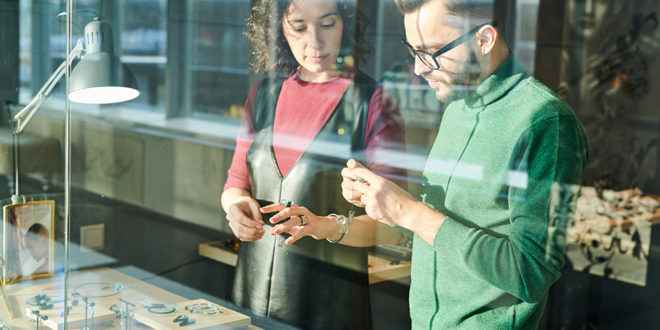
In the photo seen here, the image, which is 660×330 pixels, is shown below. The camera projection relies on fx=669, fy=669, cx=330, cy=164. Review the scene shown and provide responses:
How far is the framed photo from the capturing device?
2037mm

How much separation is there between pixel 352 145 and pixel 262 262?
1.12 ft

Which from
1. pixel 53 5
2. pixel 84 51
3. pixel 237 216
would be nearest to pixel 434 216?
pixel 237 216

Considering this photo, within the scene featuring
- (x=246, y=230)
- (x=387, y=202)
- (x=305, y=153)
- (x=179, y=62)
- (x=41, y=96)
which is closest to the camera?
(x=387, y=202)

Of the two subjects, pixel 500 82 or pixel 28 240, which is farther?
pixel 28 240

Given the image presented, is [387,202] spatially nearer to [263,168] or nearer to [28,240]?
[263,168]

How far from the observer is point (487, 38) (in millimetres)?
1090

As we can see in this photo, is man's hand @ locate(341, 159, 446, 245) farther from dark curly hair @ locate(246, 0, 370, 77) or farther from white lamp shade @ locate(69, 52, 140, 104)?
white lamp shade @ locate(69, 52, 140, 104)

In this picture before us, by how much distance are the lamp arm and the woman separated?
27.1 inches

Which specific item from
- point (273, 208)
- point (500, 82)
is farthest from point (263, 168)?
point (500, 82)

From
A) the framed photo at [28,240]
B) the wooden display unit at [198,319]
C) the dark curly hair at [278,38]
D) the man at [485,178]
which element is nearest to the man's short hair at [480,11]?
the man at [485,178]

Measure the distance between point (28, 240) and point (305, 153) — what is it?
125 centimetres

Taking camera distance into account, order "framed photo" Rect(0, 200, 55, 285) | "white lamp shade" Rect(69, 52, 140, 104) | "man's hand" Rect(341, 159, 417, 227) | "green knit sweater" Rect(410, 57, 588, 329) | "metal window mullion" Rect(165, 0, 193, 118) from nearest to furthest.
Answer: "green knit sweater" Rect(410, 57, 588, 329)
"man's hand" Rect(341, 159, 417, 227)
"metal window mullion" Rect(165, 0, 193, 118)
"white lamp shade" Rect(69, 52, 140, 104)
"framed photo" Rect(0, 200, 55, 285)

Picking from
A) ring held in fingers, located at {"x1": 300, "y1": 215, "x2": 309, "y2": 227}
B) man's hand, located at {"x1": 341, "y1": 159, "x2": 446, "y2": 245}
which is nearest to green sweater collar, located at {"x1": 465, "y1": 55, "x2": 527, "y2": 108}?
man's hand, located at {"x1": 341, "y1": 159, "x2": 446, "y2": 245}

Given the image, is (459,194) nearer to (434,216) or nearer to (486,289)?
(434,216)
